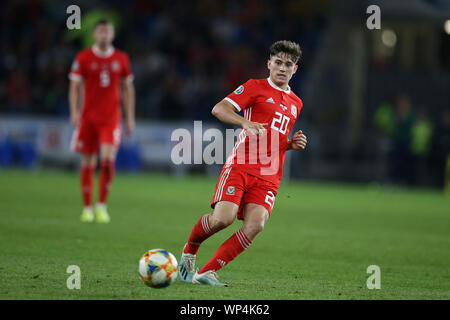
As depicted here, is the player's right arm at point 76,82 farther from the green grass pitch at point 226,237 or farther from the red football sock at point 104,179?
the green grass pitch at point 226,237

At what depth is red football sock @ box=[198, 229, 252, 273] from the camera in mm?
5844

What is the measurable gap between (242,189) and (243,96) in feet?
2.39

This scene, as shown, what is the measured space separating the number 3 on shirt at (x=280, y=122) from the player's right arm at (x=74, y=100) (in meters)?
4.34

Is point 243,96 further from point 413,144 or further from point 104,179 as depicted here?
point 413,144

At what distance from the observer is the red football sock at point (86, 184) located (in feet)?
33.0

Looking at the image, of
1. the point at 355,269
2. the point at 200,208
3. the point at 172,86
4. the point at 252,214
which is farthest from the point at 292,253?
the point at 172,86

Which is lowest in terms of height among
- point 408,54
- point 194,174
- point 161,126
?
point 194,174

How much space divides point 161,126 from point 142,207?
8721mm

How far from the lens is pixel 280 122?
6312 millimetres

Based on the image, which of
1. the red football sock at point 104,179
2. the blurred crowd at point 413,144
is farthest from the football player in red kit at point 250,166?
the blurred crowd at point 413,144

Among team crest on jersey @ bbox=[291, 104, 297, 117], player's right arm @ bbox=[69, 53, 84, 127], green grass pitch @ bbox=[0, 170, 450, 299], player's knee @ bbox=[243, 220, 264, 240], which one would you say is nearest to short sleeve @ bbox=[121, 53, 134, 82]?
player's right arm @ bbox=[69, 53, 84, 127]

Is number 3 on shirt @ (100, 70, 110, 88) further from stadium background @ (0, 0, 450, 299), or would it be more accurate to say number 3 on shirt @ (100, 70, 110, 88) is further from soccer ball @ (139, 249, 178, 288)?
soccer ball @ (139, 249, 178, 288)

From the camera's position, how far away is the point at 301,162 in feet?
72.4
